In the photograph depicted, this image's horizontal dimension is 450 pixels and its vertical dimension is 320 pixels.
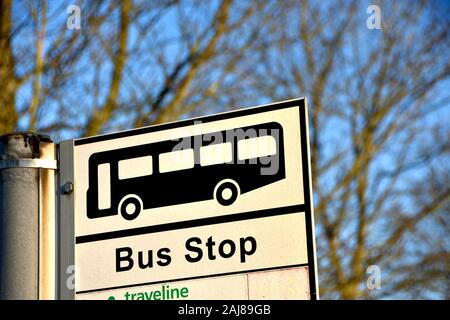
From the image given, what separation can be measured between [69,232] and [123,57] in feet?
28.6

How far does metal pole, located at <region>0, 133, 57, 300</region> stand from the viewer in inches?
117

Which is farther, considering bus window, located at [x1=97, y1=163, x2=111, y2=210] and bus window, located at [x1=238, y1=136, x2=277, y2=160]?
bus window, located at [x1=97, y1=163, x2=111, y2=210]

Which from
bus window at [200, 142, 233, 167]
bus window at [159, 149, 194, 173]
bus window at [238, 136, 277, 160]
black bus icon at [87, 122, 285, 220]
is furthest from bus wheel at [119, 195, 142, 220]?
bus window at [238, 136, 277, 160]

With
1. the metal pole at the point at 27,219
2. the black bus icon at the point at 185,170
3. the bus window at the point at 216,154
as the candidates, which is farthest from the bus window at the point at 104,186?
the bus window at the point at 216,154

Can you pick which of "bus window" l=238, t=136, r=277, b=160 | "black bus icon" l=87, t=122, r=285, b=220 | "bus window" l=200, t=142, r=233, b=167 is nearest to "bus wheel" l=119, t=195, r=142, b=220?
"black bus icon" l=87, t=122, r=285, b=220

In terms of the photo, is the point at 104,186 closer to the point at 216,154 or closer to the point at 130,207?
the point at 130,207

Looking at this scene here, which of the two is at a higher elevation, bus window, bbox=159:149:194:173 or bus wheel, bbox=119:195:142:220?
bus window, bbox=159:149:194:173

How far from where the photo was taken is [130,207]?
299cm

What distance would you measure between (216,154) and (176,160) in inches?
5.0

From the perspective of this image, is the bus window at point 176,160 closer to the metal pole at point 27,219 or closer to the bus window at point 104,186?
the bus window at point 104,186

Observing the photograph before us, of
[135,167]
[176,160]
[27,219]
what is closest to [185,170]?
[176,160]

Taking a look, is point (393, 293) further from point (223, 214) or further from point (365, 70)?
point (223, 214)

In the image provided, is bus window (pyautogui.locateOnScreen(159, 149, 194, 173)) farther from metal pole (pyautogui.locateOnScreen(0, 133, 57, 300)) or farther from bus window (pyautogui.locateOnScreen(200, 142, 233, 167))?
metal pole (pyautogui.locateOnScreen(0, 133, 57, 300))

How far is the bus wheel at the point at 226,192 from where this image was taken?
9.45 ft
